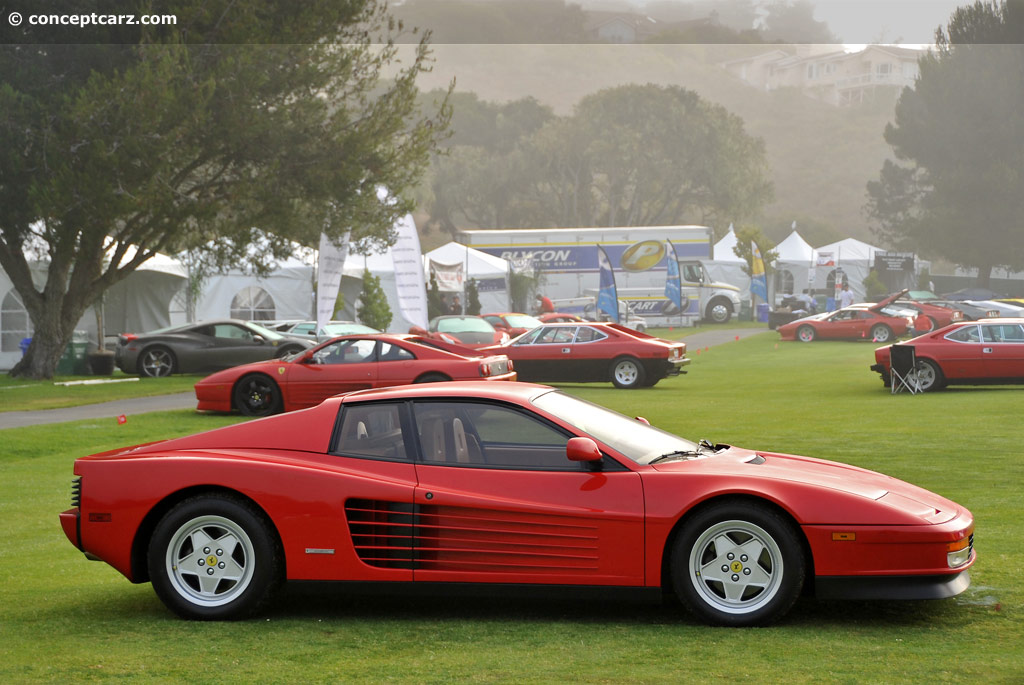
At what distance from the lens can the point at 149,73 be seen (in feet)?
82.5

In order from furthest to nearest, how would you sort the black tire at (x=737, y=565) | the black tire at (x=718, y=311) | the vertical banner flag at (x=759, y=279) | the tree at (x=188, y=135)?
the black tire at (x=718, y=311), the vertical banner flag at (x=759, y=279), the tree at (x=188, y=135), the black tire at (x=737, y=565)

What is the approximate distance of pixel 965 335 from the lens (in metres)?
21.4

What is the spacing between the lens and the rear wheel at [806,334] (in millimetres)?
41844

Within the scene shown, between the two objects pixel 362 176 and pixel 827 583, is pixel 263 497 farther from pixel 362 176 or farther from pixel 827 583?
pixel 362 176

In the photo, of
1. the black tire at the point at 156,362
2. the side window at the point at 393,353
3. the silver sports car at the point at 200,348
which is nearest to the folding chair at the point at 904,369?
the side window at the point at 393,353

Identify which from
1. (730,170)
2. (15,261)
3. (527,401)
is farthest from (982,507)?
(730,170)

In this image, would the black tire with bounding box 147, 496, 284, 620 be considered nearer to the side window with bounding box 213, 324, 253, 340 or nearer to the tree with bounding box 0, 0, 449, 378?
the tree with bounding box 0, 0, 449, 378

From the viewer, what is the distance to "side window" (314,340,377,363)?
1847cm

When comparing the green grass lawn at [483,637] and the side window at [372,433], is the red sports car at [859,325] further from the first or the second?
the side window at [372,433]

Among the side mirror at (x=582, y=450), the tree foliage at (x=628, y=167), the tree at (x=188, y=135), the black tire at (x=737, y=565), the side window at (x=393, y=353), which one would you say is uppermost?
the tree foliage at (x=628, y=167)

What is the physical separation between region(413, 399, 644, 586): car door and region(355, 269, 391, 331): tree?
1305 inches

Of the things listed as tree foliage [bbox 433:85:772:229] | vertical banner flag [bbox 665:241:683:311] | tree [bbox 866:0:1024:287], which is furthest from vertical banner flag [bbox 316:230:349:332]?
tree foliage [bbox 433:85:772:229]

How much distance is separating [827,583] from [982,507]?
3.98 metres

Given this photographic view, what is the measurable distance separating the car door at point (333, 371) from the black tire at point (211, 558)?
12.2m
